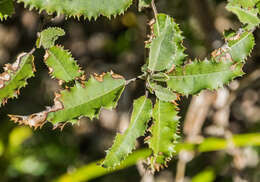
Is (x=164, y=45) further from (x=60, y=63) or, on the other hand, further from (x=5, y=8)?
(x=5, y=8)

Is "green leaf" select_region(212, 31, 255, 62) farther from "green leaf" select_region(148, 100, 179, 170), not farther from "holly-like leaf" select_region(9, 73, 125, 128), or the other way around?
"holly-like leaf" select_region(9, 73, 125, 128)

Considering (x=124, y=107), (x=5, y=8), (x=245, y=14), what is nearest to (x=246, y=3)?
(x=245, y=14)

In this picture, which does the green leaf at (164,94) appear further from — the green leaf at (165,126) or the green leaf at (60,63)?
the green leaf at (60,63)

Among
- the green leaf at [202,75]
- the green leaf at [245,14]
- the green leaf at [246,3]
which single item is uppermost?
the green leaf at [246,3]

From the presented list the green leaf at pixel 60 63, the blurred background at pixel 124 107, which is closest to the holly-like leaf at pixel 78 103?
the green leaf at pixel 60 63

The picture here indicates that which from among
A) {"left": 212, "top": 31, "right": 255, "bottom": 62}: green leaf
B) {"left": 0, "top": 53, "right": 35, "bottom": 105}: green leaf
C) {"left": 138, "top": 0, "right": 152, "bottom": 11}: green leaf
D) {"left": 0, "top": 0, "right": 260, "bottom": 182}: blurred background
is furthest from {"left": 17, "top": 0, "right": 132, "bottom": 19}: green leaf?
{"left": 0, "top": 0, "right": 260, "bottom": 182}: blurred background

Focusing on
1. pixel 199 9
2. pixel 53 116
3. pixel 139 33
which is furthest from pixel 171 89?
pixel 139 33

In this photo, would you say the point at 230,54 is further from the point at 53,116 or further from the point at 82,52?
the point at 82,52
